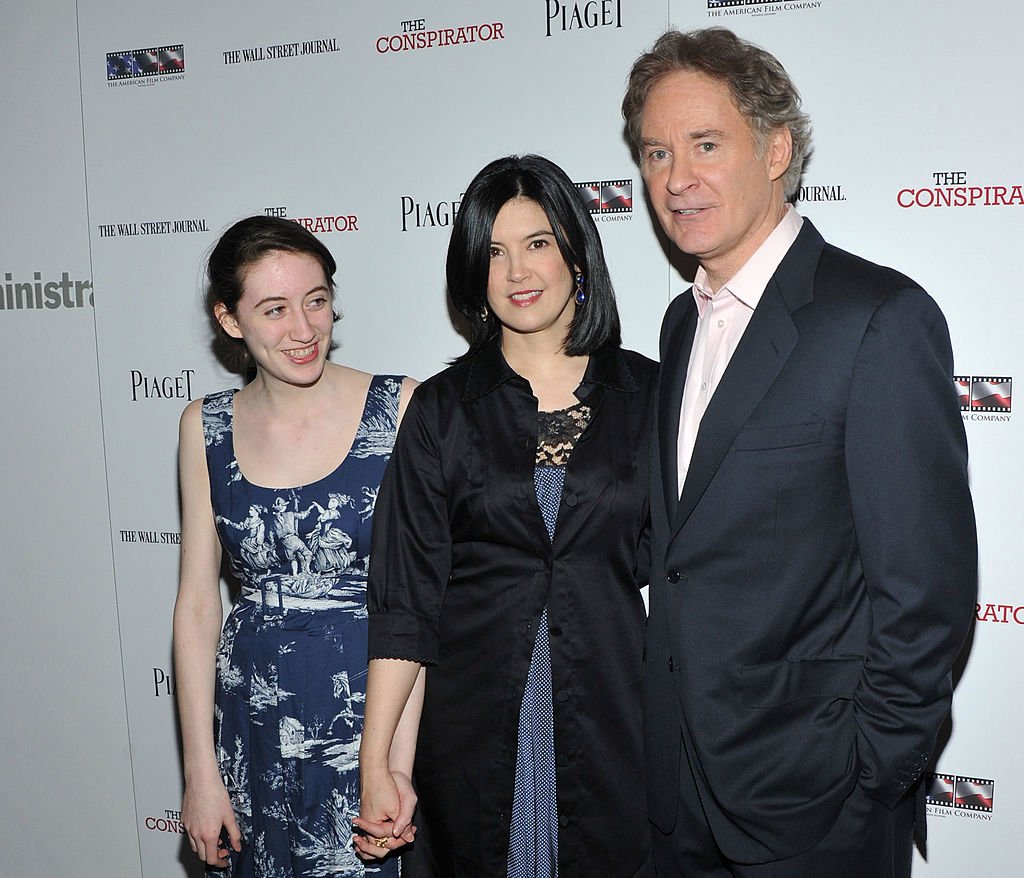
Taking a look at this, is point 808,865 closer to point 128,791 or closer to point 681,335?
point 681,335

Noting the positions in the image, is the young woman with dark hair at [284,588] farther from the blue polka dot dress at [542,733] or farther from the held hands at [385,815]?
the blue polka dot dress at [542,733]

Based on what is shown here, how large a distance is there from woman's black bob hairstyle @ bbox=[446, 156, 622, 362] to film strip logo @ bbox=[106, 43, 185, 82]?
4.44 ft

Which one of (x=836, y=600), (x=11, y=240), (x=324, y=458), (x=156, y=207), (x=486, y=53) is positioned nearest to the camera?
(x=836, y=600)

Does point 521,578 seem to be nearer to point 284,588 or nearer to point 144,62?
point 284,588

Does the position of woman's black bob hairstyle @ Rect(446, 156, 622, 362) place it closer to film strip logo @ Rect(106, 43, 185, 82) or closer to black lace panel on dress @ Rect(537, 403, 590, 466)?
black lace panel on dress @ Rect(537, 403, 590, 466)

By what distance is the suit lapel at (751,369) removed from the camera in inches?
61.5

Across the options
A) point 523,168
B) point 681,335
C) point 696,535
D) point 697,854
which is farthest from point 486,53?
point 697,854

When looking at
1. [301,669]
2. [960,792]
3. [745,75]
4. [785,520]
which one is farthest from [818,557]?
[960,792]

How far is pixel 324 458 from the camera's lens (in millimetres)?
2041

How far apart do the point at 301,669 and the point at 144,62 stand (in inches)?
72.6

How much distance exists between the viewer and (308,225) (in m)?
2.68

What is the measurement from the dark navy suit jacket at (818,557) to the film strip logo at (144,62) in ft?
6.40

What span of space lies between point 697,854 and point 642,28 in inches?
70.7

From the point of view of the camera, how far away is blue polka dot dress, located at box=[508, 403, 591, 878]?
182cm
